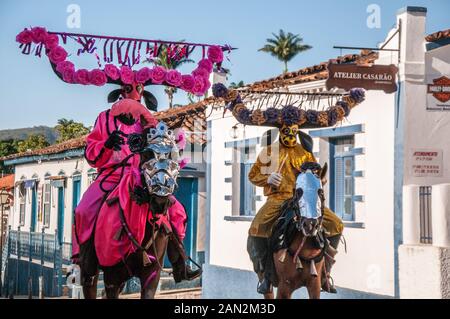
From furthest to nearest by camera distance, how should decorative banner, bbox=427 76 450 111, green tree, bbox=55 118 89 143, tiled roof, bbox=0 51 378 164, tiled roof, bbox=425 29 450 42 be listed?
1. green tree, bbox=55 118 89 143
2. tiled roof, bbox=0 51 378 164
3. tiled roof, bbox=425 29 450 42
4. decorative banner, bbox=427 76 450 111

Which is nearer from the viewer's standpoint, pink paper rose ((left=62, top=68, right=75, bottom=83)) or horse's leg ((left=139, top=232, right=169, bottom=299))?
horse's leg ((left=139, top=232, right=169, bottom=299))

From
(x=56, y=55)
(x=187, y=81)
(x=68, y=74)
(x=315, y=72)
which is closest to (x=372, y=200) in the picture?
(x=315, y=72)

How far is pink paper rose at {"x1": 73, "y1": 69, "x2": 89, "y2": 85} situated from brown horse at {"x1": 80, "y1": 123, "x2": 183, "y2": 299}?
1276mm

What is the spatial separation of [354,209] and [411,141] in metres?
1.45

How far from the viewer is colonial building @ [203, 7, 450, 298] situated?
10781 millimetres

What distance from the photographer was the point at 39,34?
9008 millimetres

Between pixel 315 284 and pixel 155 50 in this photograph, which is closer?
pixel 315 284

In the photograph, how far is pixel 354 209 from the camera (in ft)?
39.7

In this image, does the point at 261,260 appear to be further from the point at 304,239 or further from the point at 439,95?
the point at 439,95

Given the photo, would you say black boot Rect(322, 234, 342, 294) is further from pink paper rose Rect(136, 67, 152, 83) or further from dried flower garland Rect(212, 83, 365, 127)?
pink paper rose Rect(136, 67, 152, 83)

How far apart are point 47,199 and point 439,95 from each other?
6.63 m

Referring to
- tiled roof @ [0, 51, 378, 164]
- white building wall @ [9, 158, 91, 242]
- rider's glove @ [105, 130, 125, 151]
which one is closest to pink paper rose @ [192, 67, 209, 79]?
rider's glove @ [105, 130, 125, 151]
